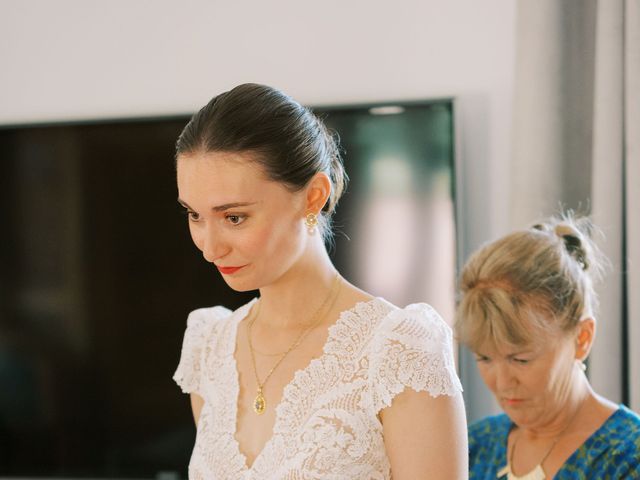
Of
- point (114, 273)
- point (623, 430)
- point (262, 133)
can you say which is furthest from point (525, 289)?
point (114, 273)

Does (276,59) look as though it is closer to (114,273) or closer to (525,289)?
(114,273)

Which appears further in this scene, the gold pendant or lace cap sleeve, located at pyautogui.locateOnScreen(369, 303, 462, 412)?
the gold pendant

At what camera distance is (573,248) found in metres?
1.77

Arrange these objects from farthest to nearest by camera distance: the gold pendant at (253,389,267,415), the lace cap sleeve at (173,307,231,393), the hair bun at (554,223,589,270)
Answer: the hair bun at (554,223,589,270)
the lace cap sleeve at (173,307,231,393)
the gold pendant at (253,389,267,415)

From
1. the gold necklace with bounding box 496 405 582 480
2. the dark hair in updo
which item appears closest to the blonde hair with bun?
the gold necklace with bounding box 496 405 582 480

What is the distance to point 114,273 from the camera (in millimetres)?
2645

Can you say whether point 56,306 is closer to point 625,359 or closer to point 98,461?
point 98,461

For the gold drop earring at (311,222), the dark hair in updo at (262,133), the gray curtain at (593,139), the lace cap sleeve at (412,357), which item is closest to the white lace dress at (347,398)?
the lace cap sleeve at (412,357)

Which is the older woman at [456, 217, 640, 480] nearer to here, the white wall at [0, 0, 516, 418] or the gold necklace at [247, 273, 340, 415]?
the gold necklace at [247, 273, 340, 415]

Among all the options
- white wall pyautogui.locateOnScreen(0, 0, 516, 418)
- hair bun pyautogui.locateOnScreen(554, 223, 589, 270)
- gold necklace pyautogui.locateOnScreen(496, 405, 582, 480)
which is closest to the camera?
gold necklace pyautogui.locateOnScreen(496, 405, 582, 480)

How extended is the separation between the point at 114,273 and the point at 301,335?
1.49 m

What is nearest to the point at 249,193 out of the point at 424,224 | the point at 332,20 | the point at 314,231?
the point at 314,231

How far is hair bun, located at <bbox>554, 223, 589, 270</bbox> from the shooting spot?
1757 mm

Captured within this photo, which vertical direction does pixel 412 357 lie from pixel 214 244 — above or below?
below
